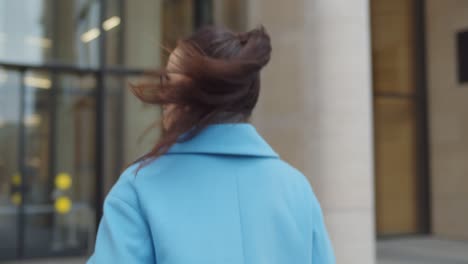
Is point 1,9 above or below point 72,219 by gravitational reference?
above

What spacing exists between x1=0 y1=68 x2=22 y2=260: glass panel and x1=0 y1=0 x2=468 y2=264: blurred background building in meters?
0.02

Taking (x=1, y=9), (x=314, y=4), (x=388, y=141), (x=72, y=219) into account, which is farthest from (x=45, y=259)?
(x=388, y=141)

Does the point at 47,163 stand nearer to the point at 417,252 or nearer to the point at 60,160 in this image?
the point at 60,160

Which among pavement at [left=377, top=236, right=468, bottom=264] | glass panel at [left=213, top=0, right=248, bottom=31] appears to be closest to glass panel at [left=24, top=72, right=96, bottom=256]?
glass panel at [left=213, top=0, right=248, bottom=31]

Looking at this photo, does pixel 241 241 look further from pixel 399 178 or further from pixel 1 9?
pixel 399 178

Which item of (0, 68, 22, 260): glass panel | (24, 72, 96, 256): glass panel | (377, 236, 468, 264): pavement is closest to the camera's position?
(377, 236, 468, 264): pavement

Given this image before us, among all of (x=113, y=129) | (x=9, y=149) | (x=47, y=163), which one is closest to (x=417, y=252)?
(x=113, y=129)

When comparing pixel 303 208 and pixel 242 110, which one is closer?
pixel 242 110

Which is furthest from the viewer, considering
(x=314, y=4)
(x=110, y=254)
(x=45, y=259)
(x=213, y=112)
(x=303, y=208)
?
(x=45, y=259)

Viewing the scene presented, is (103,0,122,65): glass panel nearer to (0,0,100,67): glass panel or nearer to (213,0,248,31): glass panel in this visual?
(0,0,100,67): glass panel

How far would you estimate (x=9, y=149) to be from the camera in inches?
424

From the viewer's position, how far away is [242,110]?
1.35m

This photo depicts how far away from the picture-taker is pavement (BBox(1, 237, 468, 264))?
31.5ft

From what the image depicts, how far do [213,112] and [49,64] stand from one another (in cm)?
1007
